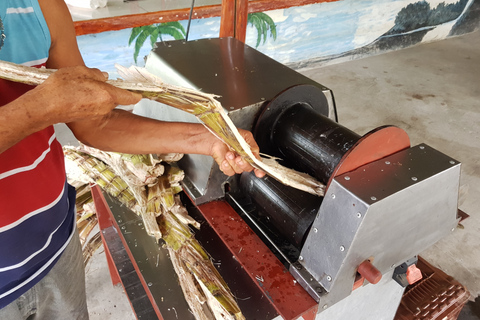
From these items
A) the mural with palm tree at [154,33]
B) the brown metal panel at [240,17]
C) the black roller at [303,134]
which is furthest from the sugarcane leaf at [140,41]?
the black roller at [303,134]

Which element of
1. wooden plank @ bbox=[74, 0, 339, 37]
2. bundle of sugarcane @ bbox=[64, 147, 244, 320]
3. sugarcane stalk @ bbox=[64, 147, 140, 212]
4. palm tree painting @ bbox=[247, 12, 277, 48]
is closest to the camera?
bundle of sugarcane @ bbox=[64, 147, 244, 320]

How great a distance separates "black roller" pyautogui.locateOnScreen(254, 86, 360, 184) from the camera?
1.15m

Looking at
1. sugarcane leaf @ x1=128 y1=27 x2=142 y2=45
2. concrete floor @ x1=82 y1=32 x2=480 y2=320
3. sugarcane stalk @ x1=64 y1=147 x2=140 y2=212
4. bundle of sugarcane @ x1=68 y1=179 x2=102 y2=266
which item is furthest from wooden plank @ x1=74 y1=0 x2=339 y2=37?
sugarcane stalk @ x1=64 y1=147 x2=140 y2=212

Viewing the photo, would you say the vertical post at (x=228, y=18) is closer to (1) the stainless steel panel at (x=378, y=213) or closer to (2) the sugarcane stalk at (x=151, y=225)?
(2) the sugarcane stalk at (x=151, y=225)

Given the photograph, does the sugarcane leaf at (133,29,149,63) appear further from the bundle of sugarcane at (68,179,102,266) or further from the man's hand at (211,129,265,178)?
the man's hand at (211,129,265,178)

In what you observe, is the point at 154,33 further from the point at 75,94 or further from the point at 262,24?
the point at 75,94

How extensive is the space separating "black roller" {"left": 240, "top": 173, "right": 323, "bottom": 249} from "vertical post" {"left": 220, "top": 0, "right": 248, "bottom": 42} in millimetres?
959

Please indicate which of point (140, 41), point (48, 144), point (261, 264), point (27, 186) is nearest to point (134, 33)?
point (140, 41)

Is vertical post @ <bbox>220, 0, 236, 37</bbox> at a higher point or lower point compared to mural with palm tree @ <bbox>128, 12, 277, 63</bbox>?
Answer: higher

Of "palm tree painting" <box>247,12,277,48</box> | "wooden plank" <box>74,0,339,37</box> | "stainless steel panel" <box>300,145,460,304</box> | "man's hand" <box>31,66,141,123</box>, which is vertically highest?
"man's hand" <box>31,66,141,123</box>

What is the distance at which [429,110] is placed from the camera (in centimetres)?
429

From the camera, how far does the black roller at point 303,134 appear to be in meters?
1.15

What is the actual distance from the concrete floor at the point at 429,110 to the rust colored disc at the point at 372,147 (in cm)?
155

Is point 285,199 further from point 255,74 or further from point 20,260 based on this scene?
point 20,260
